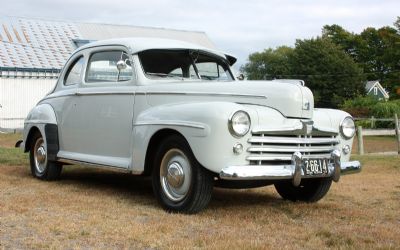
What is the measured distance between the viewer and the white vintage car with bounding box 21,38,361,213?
518 cm

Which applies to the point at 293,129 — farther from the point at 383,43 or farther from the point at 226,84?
the point at 383,43

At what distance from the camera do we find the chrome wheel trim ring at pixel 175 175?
5434mm

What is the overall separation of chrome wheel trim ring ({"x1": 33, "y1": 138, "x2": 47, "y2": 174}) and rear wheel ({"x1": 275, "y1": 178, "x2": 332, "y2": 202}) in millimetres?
3238

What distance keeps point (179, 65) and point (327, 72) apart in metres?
55.8

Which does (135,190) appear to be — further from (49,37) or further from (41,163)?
(49,37)

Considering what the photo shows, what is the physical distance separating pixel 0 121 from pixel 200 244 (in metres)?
29.9

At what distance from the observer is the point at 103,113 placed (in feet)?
21.8

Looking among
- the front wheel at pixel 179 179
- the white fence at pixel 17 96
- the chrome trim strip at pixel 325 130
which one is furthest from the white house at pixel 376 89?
the front wheel at pixel 179 179

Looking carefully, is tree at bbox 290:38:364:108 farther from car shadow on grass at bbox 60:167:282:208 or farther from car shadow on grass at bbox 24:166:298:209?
car shadow on grass at bbox 24:166:298:209

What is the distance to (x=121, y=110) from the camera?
638 centimetres

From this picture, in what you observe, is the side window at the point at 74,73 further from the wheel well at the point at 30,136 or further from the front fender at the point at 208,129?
the front fender at the point at 208,129

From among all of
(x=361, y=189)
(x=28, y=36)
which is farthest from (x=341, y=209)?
(x=28, y=36)

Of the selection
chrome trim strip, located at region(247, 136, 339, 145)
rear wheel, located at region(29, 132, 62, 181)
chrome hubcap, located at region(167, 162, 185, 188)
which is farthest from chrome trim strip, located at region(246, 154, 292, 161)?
rear wheel, located at region(29, 132, 62, 181)

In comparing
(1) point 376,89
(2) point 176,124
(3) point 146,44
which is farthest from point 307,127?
(1) point 376,89
